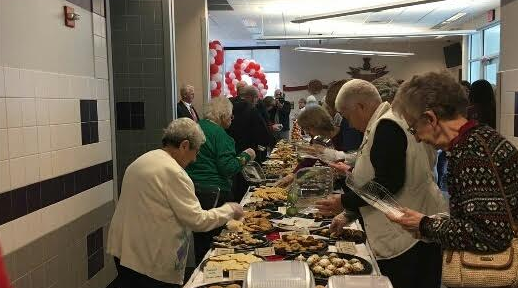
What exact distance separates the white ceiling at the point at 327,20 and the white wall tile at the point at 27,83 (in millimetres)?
6890

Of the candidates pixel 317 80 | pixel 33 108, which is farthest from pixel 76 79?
pixel 317 80

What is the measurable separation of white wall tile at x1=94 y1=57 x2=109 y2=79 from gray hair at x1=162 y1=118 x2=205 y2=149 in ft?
4.15

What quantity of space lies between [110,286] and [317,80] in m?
14.2

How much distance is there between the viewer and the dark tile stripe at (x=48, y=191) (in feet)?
8.82

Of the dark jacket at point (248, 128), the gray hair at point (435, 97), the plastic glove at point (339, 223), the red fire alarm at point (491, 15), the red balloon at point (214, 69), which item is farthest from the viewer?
the red fire alarm at point (491, 15)

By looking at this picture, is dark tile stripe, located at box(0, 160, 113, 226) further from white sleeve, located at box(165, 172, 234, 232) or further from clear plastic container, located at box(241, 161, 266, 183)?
clear plastic container, located at box(241, 161, 266, 183)

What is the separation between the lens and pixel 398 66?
17.6 meters

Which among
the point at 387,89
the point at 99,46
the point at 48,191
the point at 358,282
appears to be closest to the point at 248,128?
the point at 99,46

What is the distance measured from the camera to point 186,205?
8.93 ft

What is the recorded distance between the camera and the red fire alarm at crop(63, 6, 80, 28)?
3.44 m

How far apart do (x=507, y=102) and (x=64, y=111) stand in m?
2.69

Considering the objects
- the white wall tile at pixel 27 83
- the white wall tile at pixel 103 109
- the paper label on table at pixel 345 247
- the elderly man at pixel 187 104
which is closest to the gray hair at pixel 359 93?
the paper label on table at pixel 345 247

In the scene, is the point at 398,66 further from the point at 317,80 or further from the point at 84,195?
the point at 84,195

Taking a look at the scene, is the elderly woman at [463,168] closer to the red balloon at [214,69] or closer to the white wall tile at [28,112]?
the white wall tile at [28,112]
